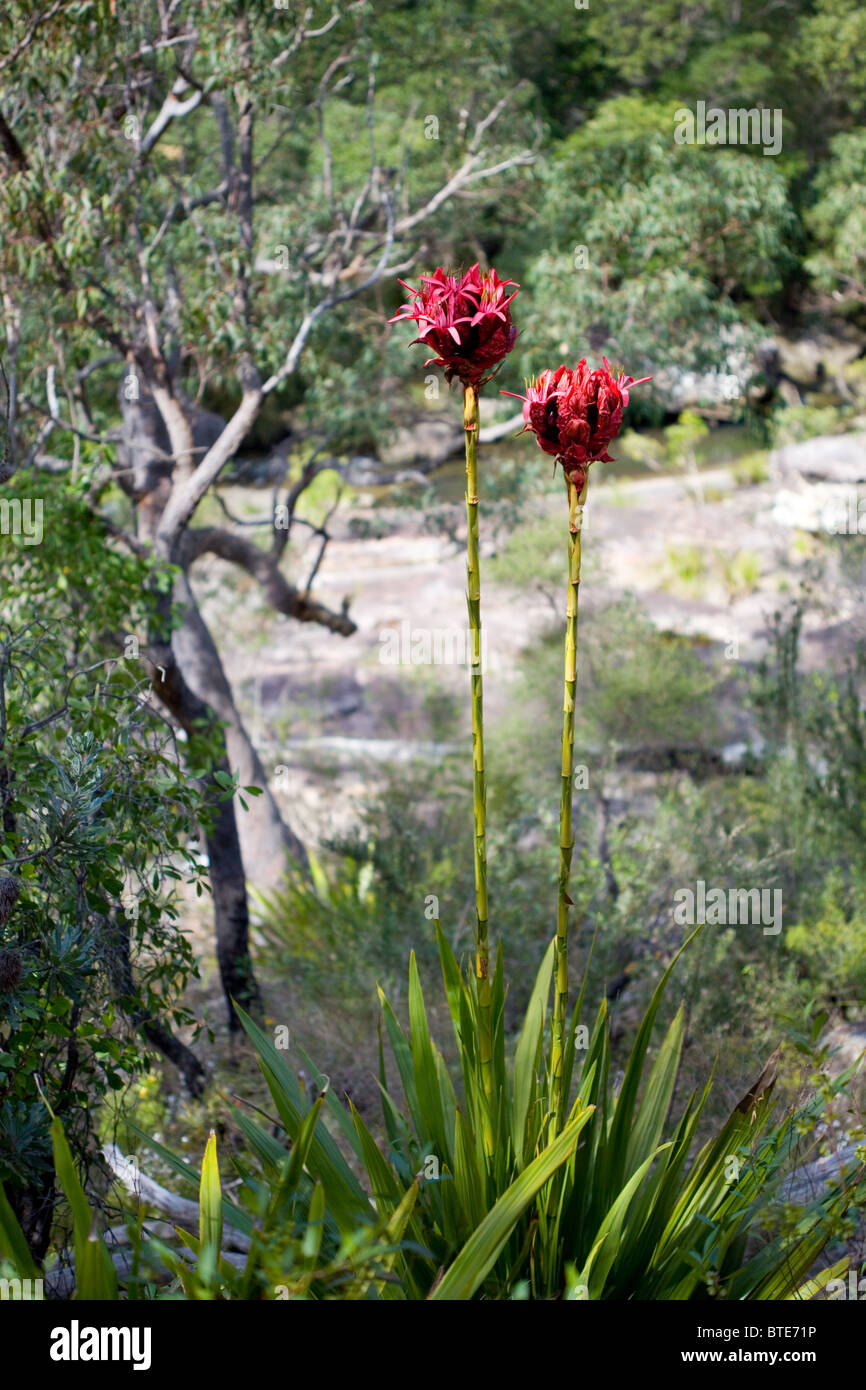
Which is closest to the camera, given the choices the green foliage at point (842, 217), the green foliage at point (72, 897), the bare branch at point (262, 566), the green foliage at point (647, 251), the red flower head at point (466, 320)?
the red flower head at point (466, 320)

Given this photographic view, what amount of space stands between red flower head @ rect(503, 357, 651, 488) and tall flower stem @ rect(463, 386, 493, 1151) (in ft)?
0.35

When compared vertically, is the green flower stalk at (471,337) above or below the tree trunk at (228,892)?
above

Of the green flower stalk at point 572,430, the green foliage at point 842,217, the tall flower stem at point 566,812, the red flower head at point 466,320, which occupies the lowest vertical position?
the tall flower stem at point 566,812

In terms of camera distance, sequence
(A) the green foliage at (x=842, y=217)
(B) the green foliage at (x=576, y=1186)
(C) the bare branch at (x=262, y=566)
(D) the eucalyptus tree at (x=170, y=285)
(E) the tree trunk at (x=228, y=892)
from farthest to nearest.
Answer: (A) the green foliage at (x=842, y=217), (C) the bare branch at (x=262, y=566), (E) the tree trunk at (x=228, y=892), (D) the eucalyptus tree at (x=170, y=285), (B) the green foliage at (x=576, y=1186)

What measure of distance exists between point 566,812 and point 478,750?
0.59ft

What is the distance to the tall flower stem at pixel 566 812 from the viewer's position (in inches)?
73.4

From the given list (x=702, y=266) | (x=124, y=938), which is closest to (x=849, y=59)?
(x=702, y=266)

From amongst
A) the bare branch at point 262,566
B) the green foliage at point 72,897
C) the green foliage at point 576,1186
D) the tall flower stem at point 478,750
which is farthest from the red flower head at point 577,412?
the bare branch at point 262,566

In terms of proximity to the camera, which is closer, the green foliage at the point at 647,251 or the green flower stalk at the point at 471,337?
the green flower stalk at the point at 471,337

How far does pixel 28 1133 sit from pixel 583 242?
849 cm

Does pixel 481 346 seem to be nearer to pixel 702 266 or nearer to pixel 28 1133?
pixel 28 1133

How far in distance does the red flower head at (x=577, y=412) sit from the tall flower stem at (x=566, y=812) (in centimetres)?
6

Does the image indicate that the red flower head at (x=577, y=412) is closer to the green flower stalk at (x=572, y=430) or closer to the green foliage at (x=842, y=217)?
the green flower stalk at (x=572, y=430)

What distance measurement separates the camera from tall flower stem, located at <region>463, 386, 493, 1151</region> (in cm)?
181
